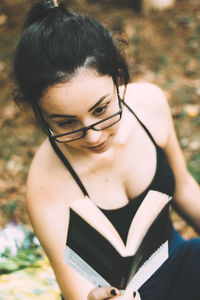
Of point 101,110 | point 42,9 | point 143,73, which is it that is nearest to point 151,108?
point 101,110

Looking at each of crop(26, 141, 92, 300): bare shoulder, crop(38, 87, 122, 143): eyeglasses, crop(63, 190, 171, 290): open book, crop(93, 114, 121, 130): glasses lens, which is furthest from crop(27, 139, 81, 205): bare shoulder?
crop(63, 190, 171, 290): open book

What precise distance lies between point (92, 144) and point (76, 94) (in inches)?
10.0

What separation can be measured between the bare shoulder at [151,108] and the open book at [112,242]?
69cm

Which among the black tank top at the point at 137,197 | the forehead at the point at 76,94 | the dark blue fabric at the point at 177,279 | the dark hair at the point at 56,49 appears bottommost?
the dark blue fabric at the point at 177,279

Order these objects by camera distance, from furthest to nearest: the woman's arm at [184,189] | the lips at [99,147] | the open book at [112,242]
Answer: the woman's arm at [184,189] → the lips at [99,147] → the open book at [112,242]

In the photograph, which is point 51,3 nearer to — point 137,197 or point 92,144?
point 92,144

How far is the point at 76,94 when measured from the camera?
120cm

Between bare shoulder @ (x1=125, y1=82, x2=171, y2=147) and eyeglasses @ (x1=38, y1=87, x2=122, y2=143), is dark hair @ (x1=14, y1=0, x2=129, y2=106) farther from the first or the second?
bare shoulder @ (x1=125, y1=82, x2=171, y2=147)

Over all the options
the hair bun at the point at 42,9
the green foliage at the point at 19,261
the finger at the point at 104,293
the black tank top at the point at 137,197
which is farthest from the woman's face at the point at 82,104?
the green foliage at the point at 19,261

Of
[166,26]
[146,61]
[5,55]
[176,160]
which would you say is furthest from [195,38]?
[176,160]

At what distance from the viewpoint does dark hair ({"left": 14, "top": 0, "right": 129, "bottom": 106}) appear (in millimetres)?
1207

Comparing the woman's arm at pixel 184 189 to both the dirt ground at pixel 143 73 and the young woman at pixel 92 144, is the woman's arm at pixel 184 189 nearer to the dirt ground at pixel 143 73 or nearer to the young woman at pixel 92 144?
the young woman at pixel 92 144

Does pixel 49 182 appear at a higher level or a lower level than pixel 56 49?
lower

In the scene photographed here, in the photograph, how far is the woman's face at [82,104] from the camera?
47.4 inches
